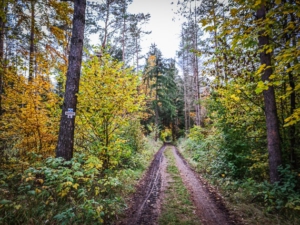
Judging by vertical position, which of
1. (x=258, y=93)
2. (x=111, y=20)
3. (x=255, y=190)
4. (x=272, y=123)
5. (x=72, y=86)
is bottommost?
(x=255, y=190)

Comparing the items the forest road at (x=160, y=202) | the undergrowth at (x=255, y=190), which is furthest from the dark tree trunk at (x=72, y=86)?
the undergrowth at (x=255, y=190)

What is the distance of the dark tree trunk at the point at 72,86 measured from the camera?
16.1 ft

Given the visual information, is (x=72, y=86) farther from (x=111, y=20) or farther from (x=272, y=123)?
(x=111, y=20)

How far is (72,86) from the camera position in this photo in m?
5.05

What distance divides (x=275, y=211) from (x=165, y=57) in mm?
23175

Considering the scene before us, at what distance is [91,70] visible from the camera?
5594mm

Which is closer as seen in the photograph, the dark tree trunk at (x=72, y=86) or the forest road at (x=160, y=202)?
the forest road at (x=160, y=202)

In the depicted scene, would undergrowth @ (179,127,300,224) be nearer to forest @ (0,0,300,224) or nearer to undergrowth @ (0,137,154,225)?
forest @ (0,0,300,224)

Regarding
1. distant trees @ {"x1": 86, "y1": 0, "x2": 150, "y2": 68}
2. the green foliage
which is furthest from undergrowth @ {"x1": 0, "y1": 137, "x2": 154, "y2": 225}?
distant trees @ {"x1": 86, "y1": 0, "x2": 150, "y2": 68}

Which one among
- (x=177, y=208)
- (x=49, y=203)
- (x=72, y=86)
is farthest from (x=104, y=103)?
(x=177, y=208)

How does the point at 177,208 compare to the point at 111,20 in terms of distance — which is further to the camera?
the point at 111,20

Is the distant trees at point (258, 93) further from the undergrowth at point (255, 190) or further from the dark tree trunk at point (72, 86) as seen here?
the dark tree trunk at point (72, 86)

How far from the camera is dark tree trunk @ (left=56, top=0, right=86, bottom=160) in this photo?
A: 4.91 metres

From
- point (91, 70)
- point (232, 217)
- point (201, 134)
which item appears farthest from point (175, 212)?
point (201, 134)
